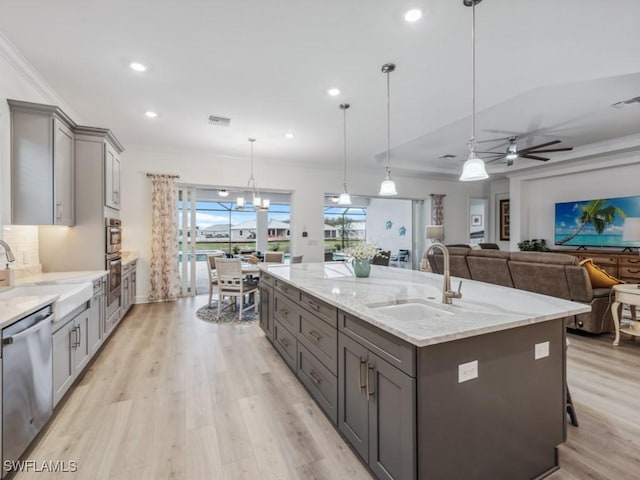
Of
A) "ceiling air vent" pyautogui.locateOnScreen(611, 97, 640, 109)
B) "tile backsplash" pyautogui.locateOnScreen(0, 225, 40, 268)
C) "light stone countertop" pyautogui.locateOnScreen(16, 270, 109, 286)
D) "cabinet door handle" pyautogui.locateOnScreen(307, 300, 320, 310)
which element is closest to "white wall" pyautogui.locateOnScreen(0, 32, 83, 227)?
"tile backsplash" pyautogui.locateOnScreen(0, 225, 40, 268)

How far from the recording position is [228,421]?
2107 millimetres

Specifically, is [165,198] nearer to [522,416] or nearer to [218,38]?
[218,38]

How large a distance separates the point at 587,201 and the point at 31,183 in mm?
8728

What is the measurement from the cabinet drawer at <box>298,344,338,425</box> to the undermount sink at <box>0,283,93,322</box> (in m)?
1.76

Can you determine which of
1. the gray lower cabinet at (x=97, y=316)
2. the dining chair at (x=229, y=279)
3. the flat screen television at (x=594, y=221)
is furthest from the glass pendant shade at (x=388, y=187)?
the flat screen television at (x=594, y=221)

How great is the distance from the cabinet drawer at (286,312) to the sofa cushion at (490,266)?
3117 mm

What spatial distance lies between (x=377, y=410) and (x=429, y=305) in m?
0.72

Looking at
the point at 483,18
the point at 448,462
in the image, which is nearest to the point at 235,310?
the point at 448,462

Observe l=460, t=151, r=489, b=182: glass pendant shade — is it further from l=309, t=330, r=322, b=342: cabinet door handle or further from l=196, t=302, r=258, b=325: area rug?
l=196, t=302, r=258, b=325: area rug

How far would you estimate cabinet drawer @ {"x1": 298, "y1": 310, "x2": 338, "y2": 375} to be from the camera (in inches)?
75.6

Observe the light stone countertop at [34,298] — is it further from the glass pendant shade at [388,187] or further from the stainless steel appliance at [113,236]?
the glass pendant shade at [388,187]

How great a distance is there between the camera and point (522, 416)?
150 cm

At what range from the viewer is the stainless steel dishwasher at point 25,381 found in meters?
1.55

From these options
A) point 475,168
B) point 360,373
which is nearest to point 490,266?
point 475,168
